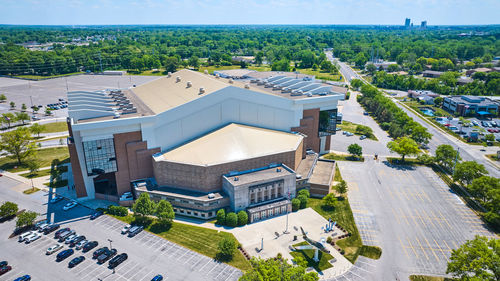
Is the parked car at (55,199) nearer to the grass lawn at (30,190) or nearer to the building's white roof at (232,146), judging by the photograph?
the grass lawn at (30,190)

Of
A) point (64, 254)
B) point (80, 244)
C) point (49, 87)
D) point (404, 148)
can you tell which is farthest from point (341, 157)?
point (49, 87)

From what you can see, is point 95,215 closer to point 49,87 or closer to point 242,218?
point 242,218

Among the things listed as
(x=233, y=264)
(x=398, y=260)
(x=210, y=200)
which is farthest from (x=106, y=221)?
(x=398, y=260)

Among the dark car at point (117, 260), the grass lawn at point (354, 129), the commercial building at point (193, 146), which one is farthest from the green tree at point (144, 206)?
the grass lawn at point (354, 129)

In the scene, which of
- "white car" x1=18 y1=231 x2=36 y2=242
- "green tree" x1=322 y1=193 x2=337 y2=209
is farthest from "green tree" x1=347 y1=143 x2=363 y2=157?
"white car" x1=18 y1=231 x2=36 y2=242

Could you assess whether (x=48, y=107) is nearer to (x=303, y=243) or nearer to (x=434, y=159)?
(x=303, y=243)

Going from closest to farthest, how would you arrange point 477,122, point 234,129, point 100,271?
point 100,271 < point 234,129 < point 477,122
